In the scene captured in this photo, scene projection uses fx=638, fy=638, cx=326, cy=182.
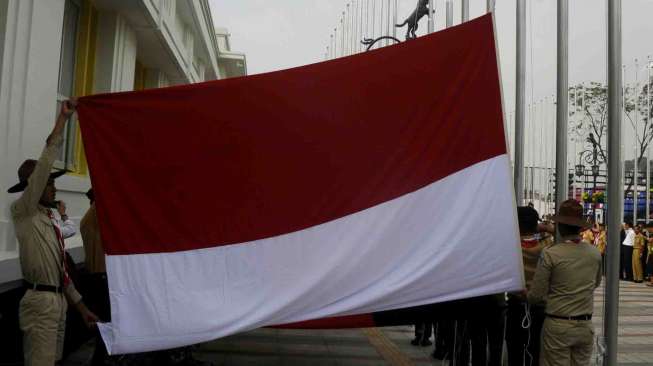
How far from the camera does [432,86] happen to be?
3.97 meters

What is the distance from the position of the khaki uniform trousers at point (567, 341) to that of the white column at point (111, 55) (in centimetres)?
621

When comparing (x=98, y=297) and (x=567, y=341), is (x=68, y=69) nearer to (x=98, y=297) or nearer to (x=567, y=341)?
(x=98, y=297)

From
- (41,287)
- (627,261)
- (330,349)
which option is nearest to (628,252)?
(627,261)

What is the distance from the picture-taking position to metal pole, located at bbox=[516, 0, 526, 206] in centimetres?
709

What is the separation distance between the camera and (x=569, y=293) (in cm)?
446

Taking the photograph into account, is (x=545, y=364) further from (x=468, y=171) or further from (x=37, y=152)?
(x=37, y=152)

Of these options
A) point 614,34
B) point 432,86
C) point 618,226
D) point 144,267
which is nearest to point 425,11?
point 614,34

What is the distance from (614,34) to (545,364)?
275 cm

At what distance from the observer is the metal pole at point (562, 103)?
6.07m

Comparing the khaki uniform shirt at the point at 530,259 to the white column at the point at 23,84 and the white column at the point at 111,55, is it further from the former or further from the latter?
the white column at the point at 111,55

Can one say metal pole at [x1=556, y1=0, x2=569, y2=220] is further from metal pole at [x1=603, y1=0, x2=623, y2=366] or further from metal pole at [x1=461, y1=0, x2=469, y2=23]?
metal pole at [x1=461, y1=0, x2=469, y2=23]

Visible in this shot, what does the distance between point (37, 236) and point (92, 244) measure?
6.46 feet

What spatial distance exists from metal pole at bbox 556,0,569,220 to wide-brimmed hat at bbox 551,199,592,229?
52.9 inches

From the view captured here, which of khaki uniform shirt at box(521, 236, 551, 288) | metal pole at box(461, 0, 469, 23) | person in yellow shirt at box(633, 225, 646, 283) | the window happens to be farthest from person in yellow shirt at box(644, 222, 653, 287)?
the window
